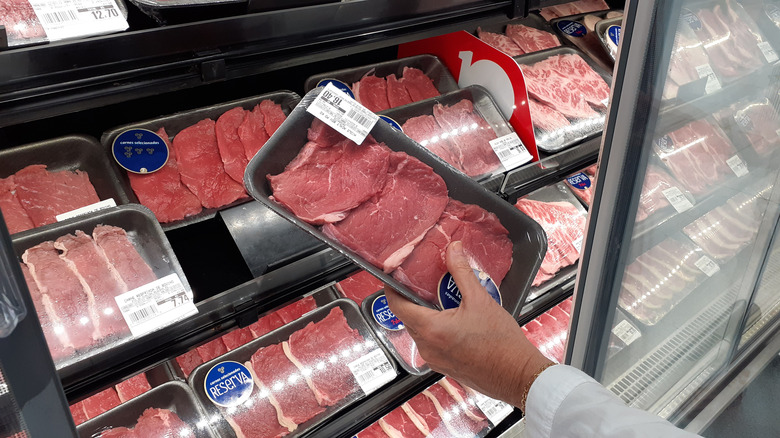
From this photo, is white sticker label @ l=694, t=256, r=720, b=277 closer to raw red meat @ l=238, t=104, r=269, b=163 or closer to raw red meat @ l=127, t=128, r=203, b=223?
raw red meat @ l=238, t=104, r=269, b=163

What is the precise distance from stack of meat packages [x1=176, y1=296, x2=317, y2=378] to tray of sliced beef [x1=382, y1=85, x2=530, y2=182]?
80 centimetres

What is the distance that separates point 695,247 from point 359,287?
1.36 metres

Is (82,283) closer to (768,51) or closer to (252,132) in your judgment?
(252,132)

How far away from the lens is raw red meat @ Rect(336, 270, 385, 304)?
7.16 ft

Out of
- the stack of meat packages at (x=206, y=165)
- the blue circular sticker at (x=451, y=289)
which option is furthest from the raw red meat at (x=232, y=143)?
the blue circular sticker at (x=451, y=289)

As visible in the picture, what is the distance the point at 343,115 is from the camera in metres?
1.52

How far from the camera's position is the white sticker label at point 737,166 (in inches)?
82.7

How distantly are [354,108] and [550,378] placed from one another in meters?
0.87

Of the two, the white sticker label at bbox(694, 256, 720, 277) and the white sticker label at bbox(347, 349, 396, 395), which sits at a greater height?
the white sticker label at bbox(347, 349, 396, 395)

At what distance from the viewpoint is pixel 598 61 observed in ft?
9.68

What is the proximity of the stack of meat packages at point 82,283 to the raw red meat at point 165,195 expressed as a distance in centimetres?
21

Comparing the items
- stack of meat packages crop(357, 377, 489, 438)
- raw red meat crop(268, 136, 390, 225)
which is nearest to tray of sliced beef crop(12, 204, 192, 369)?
raw red meat crop(268, 136, 390, 225)

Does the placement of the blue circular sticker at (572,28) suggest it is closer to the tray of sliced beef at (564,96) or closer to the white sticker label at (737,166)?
the tray of sliced beef at (564,96)

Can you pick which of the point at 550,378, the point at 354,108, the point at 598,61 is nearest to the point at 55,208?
the point at 354,108
